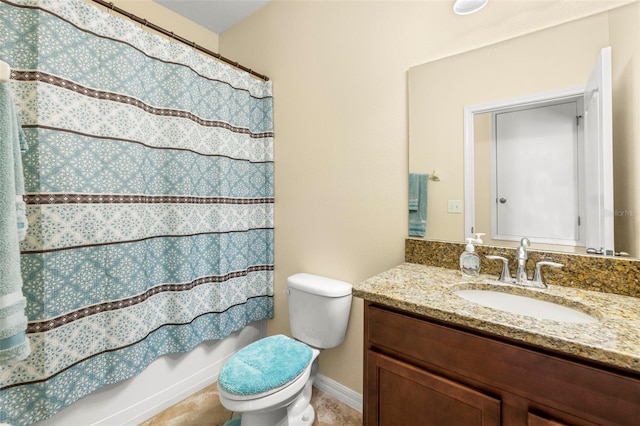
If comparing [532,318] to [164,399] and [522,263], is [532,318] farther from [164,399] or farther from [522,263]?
[164,399]

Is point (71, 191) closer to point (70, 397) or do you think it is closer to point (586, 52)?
point (70, 397)

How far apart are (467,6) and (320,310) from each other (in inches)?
62.7

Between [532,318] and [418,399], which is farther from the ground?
[532,318]

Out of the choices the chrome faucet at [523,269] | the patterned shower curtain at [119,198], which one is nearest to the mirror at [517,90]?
the chrome faucet at [523,269]

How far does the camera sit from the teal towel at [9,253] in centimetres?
81

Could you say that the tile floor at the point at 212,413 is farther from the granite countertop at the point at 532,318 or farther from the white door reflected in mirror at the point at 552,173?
the white door reflected in mirror at the point at 552,173

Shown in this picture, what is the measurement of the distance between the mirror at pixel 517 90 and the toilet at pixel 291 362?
2.22ft

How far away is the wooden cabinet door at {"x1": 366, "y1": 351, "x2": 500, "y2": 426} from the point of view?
2.57 ft

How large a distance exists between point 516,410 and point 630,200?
0.82m

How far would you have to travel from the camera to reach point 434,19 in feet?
4.40

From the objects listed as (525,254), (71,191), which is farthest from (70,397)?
(525,254)

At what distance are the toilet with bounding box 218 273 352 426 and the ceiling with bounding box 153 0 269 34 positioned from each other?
1.93 m

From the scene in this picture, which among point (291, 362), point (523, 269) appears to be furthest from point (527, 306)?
point (291, 362)

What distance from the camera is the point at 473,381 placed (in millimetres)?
794
